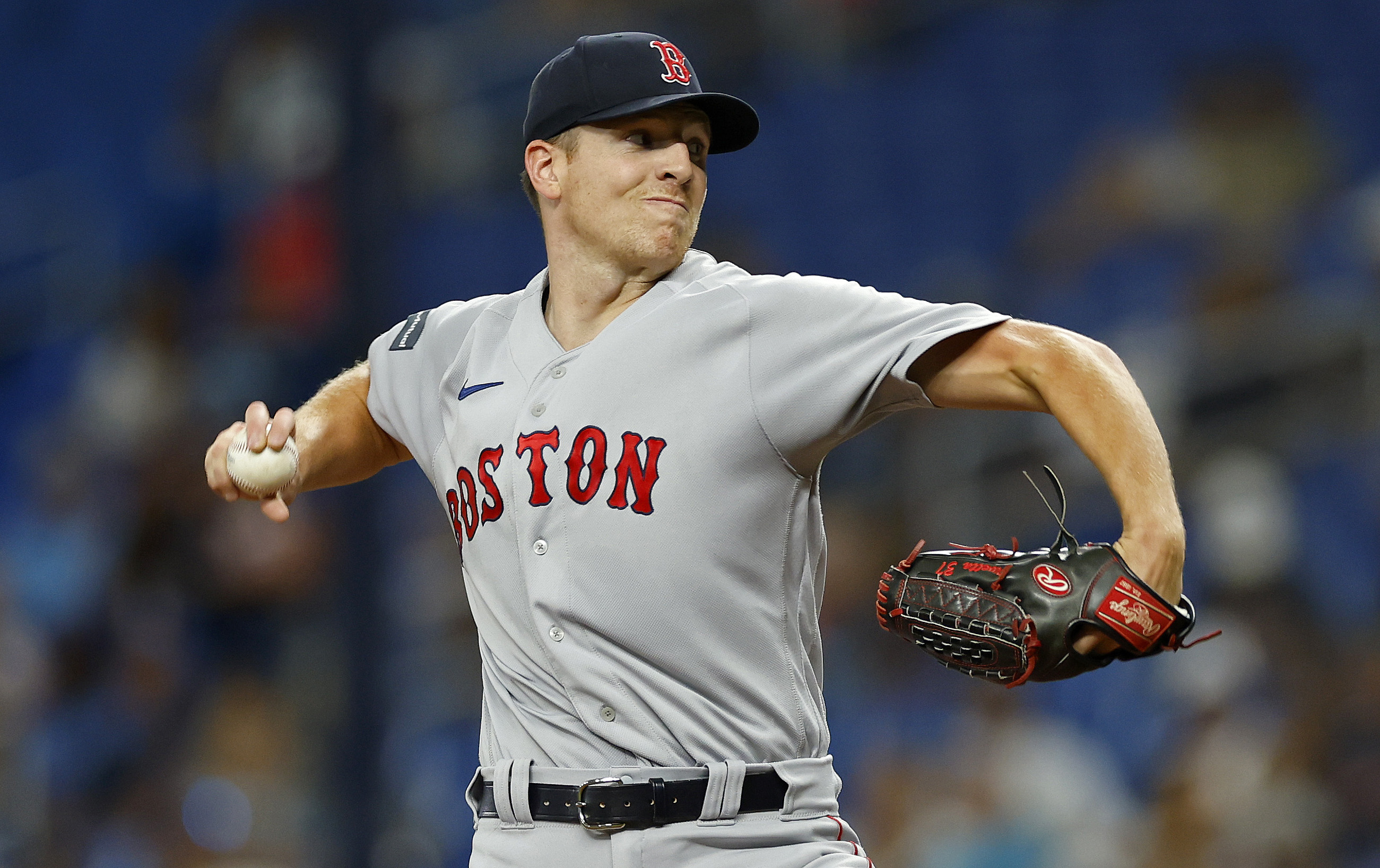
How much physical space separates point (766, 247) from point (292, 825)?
2.78 metres

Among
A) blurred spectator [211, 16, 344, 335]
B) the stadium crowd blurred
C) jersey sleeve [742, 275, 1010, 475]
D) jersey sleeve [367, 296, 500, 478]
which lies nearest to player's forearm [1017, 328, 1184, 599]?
jersey sleeve [742, 275, 1010, 475]

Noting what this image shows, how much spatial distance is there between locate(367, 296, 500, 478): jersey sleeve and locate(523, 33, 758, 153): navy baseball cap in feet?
1.14

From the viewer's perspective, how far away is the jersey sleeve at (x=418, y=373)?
8.41ft

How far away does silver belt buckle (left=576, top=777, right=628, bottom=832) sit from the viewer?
2.16 m

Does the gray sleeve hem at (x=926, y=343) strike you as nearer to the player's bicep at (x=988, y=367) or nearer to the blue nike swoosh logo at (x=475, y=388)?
the player's bicep at (x=988, y=367)

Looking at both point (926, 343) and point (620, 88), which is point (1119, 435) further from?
point (620, 88)

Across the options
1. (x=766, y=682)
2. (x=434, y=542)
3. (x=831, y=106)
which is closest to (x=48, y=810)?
(x=434, y=542)

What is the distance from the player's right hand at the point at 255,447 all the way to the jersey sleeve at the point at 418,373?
0.72 ft

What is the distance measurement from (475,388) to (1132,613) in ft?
3.57

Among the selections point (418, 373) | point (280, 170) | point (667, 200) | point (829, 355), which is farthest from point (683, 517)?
point (280, 170)

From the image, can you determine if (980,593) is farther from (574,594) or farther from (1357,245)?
(1357,245)

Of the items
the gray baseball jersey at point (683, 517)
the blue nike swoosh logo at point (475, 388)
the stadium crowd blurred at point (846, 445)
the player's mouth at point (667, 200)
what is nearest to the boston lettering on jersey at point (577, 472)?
the gray baseball jersey at point (683, 517)

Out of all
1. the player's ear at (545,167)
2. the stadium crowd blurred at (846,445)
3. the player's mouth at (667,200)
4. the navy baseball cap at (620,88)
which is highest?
the navy baseball cap at (620,88)

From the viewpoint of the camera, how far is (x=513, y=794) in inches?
88.1
